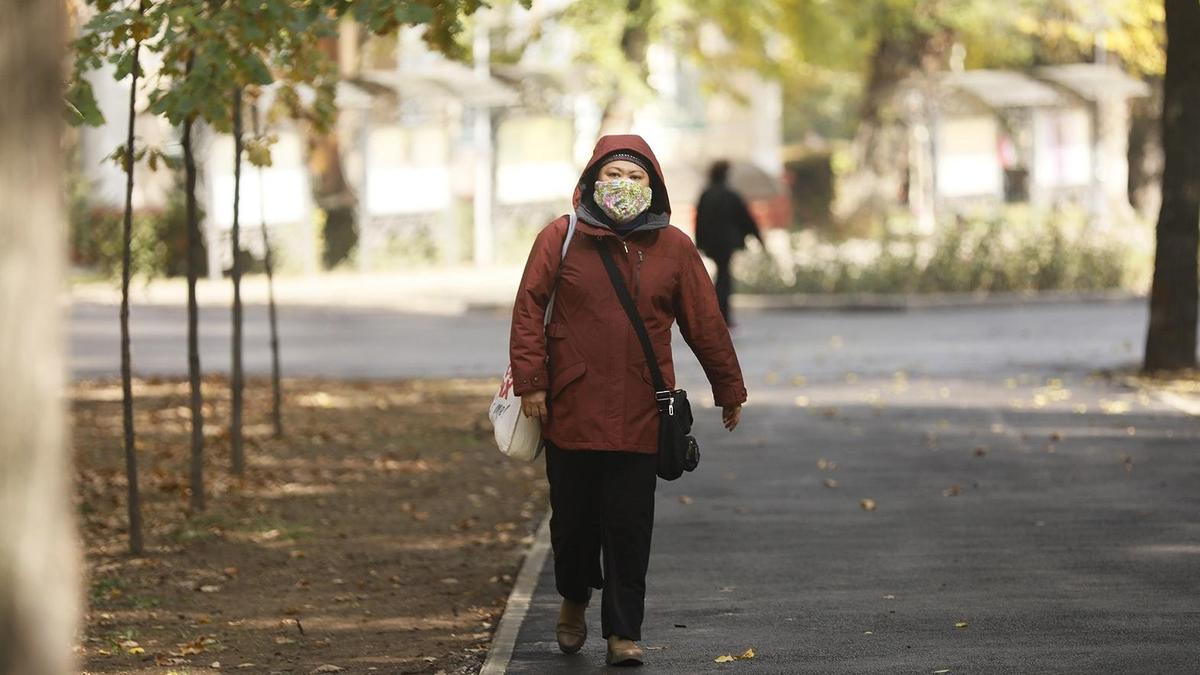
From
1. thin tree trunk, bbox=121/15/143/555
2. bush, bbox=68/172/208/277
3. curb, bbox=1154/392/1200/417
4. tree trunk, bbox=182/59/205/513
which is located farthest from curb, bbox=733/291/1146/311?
thin tree trunk, bbox=121/15/143/555

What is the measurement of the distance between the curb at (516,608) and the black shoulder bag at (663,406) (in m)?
0.90

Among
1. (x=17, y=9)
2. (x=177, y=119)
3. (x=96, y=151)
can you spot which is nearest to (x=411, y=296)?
(x=96, y=151)

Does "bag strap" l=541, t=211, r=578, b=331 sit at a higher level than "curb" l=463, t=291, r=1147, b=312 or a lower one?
higher

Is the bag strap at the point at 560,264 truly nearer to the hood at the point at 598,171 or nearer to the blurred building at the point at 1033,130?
the hood at the point at 598,171

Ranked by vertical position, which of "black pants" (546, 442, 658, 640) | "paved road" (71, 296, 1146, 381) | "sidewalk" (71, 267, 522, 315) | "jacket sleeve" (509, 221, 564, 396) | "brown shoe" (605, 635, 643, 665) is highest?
"jacket sleeve" (509, 221, 564, 396)

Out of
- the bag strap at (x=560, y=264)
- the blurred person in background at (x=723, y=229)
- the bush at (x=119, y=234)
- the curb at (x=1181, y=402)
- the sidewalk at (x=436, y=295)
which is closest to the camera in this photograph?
the bag strap at (x=560, y=264)

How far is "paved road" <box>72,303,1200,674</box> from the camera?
771 centimetres

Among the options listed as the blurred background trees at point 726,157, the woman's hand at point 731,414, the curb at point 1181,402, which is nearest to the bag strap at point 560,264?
the woman's hand at point 731,414

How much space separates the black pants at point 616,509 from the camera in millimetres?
7387

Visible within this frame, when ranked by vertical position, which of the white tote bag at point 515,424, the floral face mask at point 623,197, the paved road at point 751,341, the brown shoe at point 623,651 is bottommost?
the paved road at point 751,341

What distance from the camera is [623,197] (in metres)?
7.23

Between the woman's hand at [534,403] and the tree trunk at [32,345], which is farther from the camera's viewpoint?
the woman's hand at [534,403]

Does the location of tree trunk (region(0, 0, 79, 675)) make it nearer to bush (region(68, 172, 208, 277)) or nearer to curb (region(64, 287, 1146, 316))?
curb (region(64, 287, 1146, 316))

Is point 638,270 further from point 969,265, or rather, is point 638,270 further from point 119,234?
point 119,234
